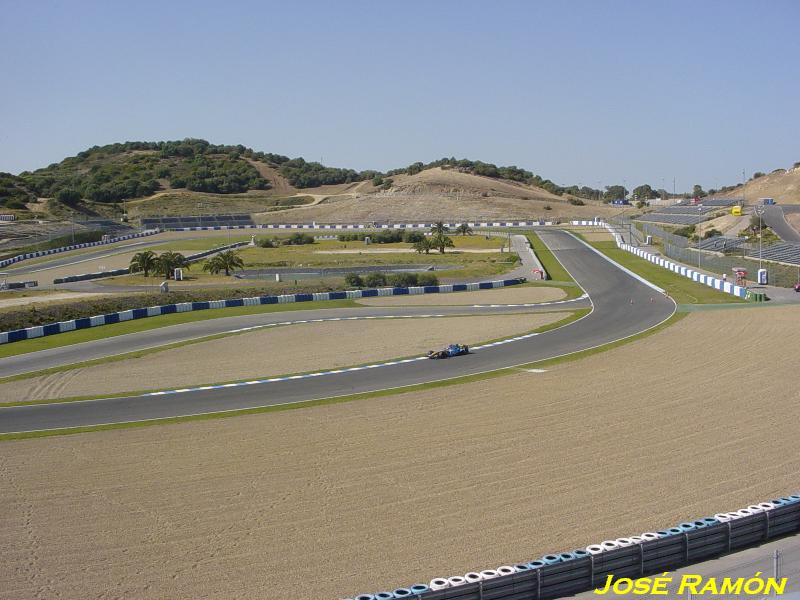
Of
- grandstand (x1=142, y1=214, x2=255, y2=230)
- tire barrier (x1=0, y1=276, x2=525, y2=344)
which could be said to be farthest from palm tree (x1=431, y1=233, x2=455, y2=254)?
grandstand (x1=142, y1=214, x2=255, y2=230)

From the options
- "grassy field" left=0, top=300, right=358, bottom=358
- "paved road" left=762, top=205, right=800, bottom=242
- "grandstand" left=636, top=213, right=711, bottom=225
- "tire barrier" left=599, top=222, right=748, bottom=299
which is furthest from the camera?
"grandstand" left=636, top=213, right=711, bottom=225

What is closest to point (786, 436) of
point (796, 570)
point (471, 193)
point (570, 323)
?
point (796, 570)

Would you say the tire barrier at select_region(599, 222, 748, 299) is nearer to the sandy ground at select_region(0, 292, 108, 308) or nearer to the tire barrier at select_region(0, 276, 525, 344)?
the tire barrier at select_region(0, 276, 525, 344)

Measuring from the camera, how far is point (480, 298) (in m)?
61.0

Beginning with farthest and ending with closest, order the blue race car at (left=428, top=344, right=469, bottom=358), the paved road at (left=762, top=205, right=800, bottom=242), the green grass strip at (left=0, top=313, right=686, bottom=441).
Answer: the paved road at (left=762, top=205, right=800, bottom=242) < the blue race car at (left=428, top=344, right=469, bottom=358) < the green grass strip at (left=0, top=313, right=686, bottom=441)

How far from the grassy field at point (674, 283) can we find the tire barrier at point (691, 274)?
0.40 metres

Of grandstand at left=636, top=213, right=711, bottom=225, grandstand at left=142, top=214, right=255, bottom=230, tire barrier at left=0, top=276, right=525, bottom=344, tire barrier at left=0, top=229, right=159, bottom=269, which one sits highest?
grandstand at left=142, top=214, right=255, bottom=230

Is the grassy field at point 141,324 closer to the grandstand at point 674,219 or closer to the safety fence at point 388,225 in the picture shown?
the grandstand at point 674,219

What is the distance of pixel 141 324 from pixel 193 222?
10593 cm

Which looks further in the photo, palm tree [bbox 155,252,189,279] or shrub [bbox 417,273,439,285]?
palm tree [bbox 155,252,189,279]

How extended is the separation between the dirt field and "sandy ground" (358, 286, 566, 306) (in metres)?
27.1

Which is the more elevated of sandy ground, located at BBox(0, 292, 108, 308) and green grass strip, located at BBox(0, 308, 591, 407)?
sandy ground, located at BBox(0, 292, 108, 308)

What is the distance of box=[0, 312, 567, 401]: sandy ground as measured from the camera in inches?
1403

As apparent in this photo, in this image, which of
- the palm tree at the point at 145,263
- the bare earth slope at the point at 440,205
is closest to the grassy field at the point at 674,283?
the palm tree at the point at 145,263
